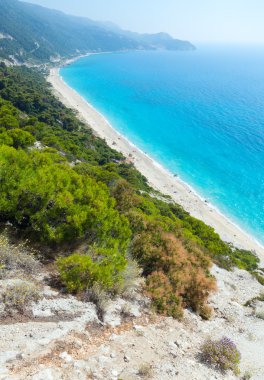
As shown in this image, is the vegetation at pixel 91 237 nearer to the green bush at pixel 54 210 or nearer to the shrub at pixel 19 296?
the green bush at pixel 54 210

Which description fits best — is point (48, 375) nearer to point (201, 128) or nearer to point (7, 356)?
point (7, 356)

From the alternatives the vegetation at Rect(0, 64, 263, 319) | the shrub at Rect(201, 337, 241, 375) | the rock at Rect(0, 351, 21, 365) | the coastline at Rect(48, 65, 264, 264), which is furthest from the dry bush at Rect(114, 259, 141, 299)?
the coastline at Rect(48, 65, 264, 264)

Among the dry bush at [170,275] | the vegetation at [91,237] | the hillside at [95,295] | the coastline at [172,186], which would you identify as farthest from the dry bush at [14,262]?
the coastline at [172,186]

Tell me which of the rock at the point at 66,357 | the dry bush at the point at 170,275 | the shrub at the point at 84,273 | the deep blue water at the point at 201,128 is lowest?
the rock at the point at 66,357

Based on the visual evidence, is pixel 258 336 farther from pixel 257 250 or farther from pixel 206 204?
pixel 206 204

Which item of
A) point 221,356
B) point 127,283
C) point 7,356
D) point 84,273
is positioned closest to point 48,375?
point 7,356

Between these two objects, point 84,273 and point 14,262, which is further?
point 84,273

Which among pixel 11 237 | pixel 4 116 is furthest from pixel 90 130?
pixel 11 237
